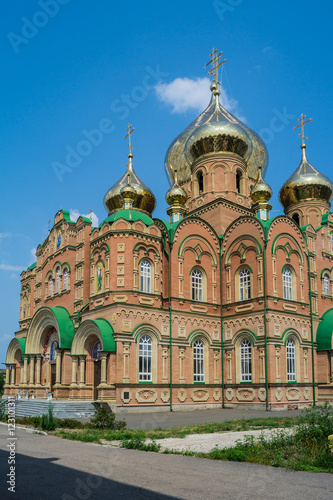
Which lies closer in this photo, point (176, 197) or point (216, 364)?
point (216, 364)

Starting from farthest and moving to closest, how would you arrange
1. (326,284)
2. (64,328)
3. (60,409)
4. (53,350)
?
(326,284) → (53,350) → (64,328) → (60,409)

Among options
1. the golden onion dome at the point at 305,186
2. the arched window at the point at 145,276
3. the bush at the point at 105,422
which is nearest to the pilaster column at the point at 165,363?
the arched window at the point at 145,276

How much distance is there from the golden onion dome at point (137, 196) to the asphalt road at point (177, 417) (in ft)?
46.3

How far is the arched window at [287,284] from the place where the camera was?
24761 millimetres

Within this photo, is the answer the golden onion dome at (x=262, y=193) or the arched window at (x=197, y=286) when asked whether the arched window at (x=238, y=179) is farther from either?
the arched window at (x=197, y=286)

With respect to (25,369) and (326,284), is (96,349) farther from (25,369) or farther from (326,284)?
(326,284)

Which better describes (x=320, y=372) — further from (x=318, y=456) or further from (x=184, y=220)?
(x=318, y=456)

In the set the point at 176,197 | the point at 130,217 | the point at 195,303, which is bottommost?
the point at 195,303

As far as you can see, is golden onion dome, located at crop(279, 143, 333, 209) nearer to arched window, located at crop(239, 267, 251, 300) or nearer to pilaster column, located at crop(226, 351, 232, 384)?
arched window, located at crop(239, 267, 251, 300)

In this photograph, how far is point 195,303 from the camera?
958 inches

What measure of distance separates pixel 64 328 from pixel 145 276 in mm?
5311

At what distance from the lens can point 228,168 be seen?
2903 centimetres

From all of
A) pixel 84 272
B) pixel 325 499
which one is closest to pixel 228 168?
pixel 84 272

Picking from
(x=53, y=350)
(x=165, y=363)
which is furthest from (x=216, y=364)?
(x=53, y=350)
